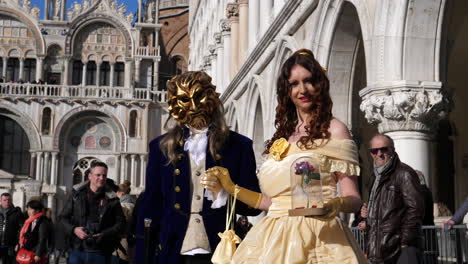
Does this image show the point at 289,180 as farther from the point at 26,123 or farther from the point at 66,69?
the point at 66,69

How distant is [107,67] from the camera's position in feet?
112

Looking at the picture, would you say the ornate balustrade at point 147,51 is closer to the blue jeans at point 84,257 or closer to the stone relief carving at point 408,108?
the stone relief carving at point 408,108

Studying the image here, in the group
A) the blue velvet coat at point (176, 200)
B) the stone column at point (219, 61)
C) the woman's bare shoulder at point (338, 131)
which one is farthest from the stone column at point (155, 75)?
the woman's bare shoulder at point (338, 131)

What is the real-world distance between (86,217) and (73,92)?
27319 millimetres

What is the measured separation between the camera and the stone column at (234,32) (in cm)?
1866

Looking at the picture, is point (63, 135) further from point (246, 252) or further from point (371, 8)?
point (246, 252)

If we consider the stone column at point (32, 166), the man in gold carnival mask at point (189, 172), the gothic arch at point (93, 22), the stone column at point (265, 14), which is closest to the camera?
the man in gold carnival mask at point (189, 172)

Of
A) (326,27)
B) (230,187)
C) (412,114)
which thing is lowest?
(230,187)

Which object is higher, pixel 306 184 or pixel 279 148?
pixel 279 148

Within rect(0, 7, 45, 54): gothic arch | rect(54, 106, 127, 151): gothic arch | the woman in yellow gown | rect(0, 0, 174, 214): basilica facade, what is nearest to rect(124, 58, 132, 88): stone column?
rect(0, 0, 174, 214): basilica facade

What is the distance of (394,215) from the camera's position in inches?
192

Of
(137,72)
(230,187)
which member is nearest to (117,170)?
(137,72)

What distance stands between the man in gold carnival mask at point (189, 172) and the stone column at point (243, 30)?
13666 millimetres

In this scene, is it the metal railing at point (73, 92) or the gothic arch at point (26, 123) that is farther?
the metal railing at point (73, 92)
